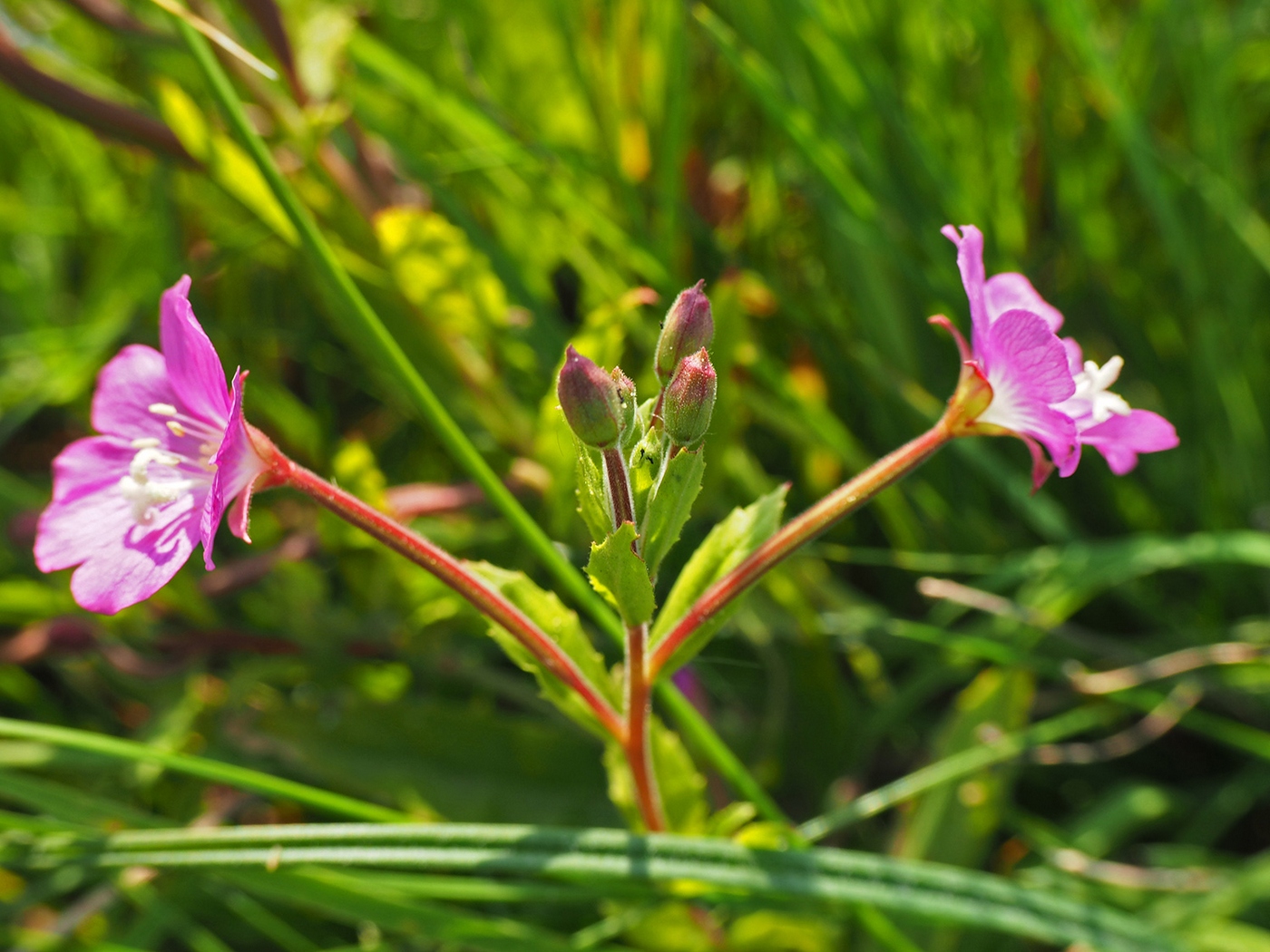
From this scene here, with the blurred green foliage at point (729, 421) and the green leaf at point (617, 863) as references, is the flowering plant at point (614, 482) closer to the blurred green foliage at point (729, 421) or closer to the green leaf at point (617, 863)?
the green leaf at point (617, 863)

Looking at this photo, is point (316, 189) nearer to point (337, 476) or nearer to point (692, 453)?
point (337, 476)

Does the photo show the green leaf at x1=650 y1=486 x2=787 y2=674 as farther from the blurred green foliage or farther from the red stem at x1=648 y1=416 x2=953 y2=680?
the blurred green foliage

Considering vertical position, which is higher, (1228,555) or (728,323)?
(728,323)

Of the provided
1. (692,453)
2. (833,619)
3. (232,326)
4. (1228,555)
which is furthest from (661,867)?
(232,326)

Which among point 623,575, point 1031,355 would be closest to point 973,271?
point 1031,355

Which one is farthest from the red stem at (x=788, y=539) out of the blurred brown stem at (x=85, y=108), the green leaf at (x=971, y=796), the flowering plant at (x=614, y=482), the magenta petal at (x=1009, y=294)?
the blurred brown stem at (x=85, y=108)

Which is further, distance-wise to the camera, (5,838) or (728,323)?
(728,323)
